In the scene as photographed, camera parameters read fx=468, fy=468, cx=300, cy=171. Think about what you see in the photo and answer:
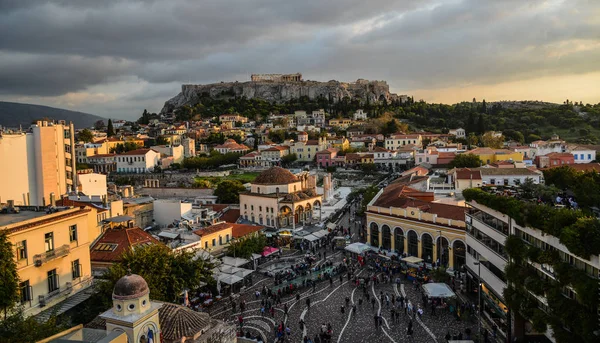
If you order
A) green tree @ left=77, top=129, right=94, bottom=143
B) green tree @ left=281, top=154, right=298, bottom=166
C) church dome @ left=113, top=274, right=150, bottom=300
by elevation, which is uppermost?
green tree @ left=77, top=129, right=94, bottom=143

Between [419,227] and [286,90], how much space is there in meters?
139

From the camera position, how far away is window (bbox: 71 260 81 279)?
19.0m

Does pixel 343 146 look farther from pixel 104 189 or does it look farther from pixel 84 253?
pixel 84 253

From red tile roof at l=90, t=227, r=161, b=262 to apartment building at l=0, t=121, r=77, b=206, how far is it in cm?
1005

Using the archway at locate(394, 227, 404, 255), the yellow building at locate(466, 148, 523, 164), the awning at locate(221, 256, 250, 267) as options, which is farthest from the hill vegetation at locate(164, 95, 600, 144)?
the awning at locate(221, 256, 250, 267)

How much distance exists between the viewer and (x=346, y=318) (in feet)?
67.1

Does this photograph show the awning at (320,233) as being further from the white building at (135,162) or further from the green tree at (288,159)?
the white building at (135,162)

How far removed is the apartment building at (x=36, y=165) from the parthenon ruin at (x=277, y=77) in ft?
452

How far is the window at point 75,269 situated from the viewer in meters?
19.0

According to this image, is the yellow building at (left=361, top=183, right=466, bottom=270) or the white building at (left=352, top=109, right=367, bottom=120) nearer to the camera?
the yellow building at (left=361, top=183, right=466, bottom=270)

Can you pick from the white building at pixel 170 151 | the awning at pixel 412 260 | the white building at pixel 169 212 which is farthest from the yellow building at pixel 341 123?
the awning at pixel 412 260

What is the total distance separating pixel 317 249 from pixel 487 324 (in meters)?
15.0

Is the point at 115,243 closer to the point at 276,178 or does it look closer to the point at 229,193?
the point at 276,178

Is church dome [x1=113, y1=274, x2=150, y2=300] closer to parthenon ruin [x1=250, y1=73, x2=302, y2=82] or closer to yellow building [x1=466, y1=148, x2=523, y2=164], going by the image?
yellow building [x1=466, y1=148, x2=523, y2=164]
